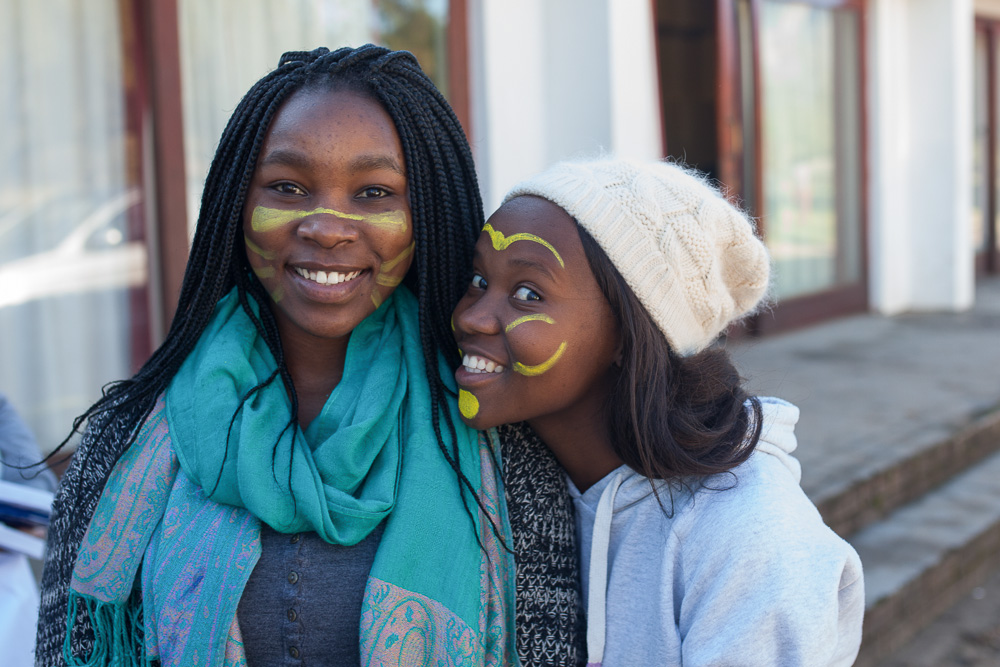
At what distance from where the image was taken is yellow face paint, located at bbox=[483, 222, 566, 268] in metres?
1.68

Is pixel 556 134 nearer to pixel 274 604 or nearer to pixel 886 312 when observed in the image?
pixel 274 604

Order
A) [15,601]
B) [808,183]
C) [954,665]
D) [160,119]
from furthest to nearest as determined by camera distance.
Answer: [808,183] → [160,119] → [954,665] → [15,601]

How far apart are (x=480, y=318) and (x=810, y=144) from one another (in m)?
6.69

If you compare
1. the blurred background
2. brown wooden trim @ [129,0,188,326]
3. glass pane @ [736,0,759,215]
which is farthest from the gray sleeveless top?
glass pane @ [736,0,759,215]

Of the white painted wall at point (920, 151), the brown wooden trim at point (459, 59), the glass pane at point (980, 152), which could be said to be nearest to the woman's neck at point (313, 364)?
the brown wooden trim at point (459, 59)

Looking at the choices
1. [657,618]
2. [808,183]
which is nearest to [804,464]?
[657,618]

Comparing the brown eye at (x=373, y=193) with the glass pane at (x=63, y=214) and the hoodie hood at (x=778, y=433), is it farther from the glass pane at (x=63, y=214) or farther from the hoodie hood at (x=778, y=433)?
the glass pane at (x=63, y=214)

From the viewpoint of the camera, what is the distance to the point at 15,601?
80.7 inches

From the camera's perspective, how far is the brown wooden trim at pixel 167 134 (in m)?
3.83

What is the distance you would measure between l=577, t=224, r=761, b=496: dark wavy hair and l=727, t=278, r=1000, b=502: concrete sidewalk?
5.37 feet

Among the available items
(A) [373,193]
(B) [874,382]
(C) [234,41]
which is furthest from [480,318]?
(B) [874,382]

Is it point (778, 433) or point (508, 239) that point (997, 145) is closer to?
point (778, 433)

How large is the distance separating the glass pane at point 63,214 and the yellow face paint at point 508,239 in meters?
2.75

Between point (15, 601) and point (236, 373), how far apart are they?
893 millimetres
